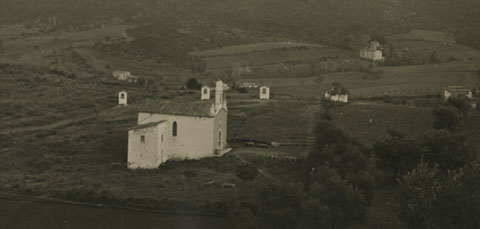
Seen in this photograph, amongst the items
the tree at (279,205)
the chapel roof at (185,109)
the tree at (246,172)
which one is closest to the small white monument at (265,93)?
the chapel roof at (185,109)

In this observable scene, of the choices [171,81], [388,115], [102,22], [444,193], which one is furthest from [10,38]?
[444,193]

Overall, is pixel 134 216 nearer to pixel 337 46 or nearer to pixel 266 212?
pixel 266 212

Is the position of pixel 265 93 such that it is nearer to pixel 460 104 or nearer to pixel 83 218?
pixel 460 104

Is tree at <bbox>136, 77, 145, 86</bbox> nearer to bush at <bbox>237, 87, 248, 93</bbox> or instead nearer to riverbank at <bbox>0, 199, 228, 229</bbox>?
bush at <bbox>237, 87, 248, 93</bbox>

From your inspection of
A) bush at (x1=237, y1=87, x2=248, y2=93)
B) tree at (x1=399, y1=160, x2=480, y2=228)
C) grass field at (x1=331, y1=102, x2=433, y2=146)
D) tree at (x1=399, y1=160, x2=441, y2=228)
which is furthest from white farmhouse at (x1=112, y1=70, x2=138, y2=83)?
tree at (x1=399, y1=160, x2=480, y2=228)

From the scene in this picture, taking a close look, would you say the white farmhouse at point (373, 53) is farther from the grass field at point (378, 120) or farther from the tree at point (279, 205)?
the tree at point (279, 205)

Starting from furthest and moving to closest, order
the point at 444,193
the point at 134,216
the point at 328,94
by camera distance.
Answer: the point at 328,94
the point at 134,216
the point at 444,193

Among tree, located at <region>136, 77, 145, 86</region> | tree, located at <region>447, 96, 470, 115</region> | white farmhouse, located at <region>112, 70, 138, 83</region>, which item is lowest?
tree, located at <region>447, 96, 470, 115</region>

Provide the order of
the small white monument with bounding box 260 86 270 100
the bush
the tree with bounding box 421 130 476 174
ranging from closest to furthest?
the tree with bounding box 421 130 476 174 → the small white monument with bounding box 260 86 270 100 → the bush
